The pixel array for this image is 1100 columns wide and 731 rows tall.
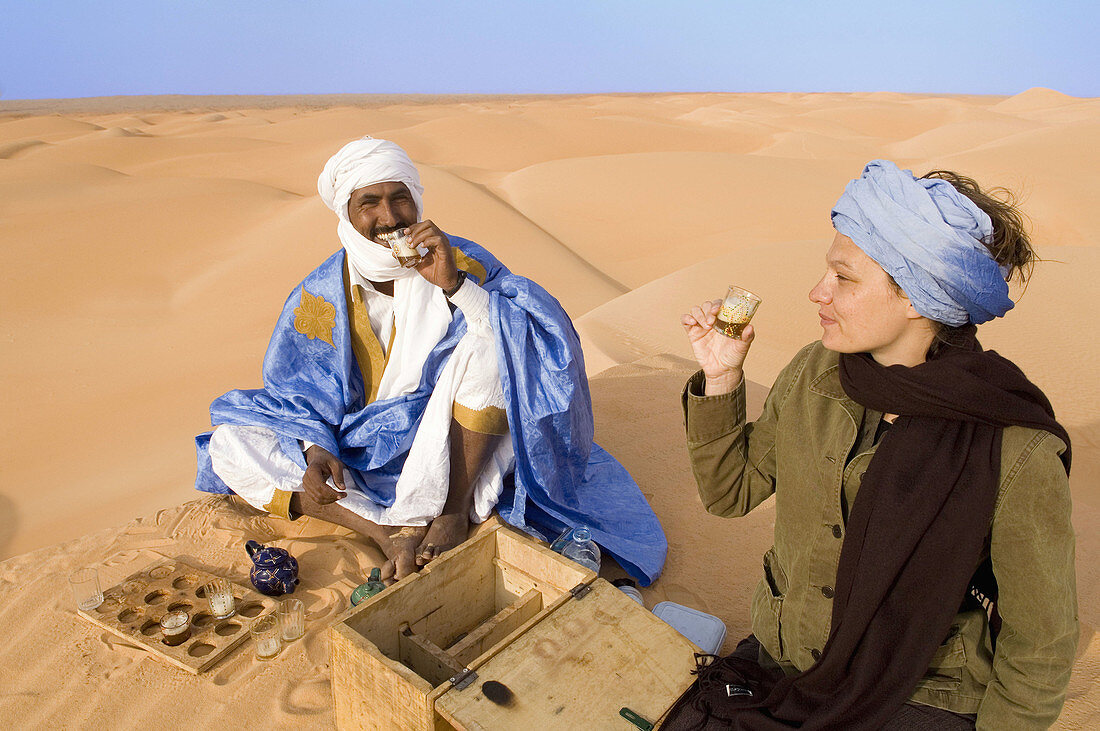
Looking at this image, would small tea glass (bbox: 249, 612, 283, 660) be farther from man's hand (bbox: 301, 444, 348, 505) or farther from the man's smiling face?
the man's smiling face

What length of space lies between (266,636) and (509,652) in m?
1.23

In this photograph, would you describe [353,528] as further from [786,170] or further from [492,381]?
[786,170]

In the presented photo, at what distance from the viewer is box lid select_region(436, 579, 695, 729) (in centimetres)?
210

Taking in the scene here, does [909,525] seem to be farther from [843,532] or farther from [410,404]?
[410,404]

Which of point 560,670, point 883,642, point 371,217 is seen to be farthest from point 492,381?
point 883,642

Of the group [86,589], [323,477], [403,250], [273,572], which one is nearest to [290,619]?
[273,572]

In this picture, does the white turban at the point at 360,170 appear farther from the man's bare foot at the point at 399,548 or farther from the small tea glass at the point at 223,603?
the small tea glass at the point at 223,603

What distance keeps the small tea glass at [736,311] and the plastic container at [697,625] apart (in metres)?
1.36

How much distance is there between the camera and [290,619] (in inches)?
121

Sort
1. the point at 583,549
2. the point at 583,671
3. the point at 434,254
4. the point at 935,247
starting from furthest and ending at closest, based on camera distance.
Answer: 1. the point at 583,549
2. the point at 434,254
3. the point at 583,671
4. the point at 935,247

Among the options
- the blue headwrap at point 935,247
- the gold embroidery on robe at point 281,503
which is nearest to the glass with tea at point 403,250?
the gold embroidery on robe at point 281,503

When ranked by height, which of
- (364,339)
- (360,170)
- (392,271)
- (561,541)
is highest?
(360,170)

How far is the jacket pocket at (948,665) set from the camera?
1.95 meters

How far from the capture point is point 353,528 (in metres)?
3.65
